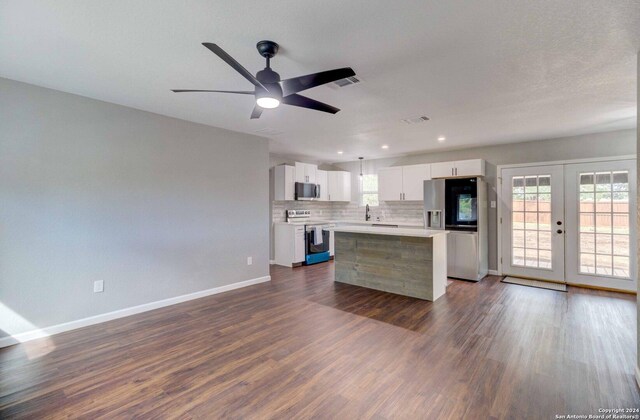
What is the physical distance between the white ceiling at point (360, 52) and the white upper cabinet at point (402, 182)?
91.3 inches

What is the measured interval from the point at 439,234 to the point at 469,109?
1.74 metres

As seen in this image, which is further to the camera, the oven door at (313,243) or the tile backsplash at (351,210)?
the tile backsplash at (351,210)

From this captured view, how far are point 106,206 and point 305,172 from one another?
13.6 feet

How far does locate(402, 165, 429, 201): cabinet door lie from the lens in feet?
19.8

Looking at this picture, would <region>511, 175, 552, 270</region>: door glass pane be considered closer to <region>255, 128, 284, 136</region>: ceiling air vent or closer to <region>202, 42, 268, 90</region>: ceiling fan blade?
<region>255, 128, 284, 136</region>: ceiling air vent

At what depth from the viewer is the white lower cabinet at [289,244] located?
20.2ft

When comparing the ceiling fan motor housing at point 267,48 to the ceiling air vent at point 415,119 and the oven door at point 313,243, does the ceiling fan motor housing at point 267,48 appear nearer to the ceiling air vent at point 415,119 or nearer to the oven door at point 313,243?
the ceiling air vent at point 415,119

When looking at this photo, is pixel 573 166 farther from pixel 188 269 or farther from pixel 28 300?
pixel 28 300

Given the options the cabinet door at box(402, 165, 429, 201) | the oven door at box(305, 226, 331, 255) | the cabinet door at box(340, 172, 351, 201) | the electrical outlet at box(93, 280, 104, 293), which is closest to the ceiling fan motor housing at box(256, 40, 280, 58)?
the electrical outlet at box(93, 280, 104, 293)

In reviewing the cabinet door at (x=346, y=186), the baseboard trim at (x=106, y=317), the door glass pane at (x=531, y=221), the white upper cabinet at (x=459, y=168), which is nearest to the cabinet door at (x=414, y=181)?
the white upper cabinet at (x=459, y=168)

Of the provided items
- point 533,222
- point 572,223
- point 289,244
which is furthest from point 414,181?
point 289,244

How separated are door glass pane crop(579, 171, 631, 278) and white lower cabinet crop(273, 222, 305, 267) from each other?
5029mm

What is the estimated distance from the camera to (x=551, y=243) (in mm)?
4953

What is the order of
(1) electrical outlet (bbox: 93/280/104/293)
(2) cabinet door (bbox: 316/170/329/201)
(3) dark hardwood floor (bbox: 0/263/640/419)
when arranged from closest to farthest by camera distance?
(3) dark hardwood floor (bbox: 0/263/640/419)
(1) electrical outlet (bbox: 93/280/104/293)
(2) cabinet door (bbox: 316/170/329/201)
